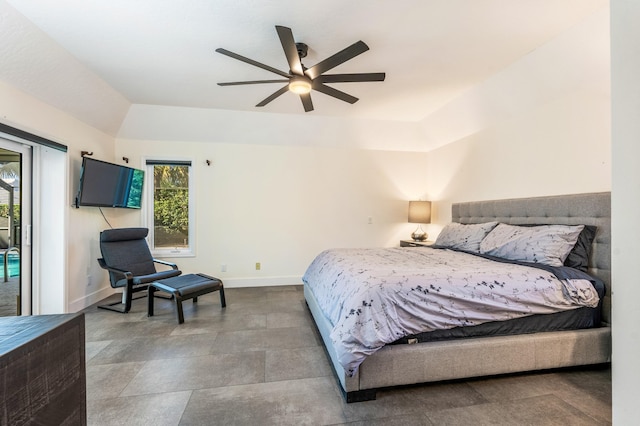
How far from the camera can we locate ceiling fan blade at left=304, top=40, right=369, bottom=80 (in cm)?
188

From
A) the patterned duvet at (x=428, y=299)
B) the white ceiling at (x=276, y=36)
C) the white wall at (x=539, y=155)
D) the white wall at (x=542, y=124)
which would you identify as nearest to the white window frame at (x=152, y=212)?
the white ceiling at (x=276, y=36)

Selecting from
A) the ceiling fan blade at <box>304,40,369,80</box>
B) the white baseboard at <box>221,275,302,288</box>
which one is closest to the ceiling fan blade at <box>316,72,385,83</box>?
the ceiling fan blade at <box>304,40,369,80</box>

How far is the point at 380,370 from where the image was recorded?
1762 millimetres

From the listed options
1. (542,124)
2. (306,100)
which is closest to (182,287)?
Answer: (306,100)

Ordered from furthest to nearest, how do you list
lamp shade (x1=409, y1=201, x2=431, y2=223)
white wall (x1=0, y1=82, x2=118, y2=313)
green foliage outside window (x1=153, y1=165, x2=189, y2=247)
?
lamp shade (x1=409, y1=201, x2=431, y2=223)
green foliage outside window (x1=153, y1=165, x2=189, y2=247)
white wall (x1=0, y1=82, x2=118, y2=313)

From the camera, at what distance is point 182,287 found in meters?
3.10

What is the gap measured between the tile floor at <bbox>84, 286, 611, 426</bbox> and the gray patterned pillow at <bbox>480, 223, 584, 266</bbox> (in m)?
0.87

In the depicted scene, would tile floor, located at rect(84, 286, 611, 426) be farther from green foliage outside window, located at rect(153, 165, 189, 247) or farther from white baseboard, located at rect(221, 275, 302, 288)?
green foliage outside window, located at rect(153, 165, 189, 247)

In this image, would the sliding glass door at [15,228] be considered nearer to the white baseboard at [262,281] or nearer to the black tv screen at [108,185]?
the black tv screen at [108,185]

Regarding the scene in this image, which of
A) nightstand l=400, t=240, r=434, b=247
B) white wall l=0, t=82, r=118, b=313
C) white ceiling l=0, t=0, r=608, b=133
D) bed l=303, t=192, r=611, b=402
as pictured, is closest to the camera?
bed l=303, t=192, r=611, b=402

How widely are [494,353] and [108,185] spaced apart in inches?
180

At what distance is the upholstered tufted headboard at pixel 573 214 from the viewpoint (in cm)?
224

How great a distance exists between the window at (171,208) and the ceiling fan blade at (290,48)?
9.54 feet

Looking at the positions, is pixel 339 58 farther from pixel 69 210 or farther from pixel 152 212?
pixel 152 212
